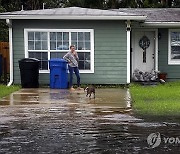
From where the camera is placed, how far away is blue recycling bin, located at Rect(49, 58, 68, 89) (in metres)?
18.3

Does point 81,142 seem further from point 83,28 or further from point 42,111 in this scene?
point 83,28

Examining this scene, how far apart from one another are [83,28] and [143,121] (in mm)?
9709

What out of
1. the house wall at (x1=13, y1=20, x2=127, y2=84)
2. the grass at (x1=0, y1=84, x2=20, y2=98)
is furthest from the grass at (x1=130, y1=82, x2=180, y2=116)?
the grass at (x1=0, y1=84, x2=20, y2=98)

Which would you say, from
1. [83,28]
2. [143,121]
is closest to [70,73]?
[83,28]

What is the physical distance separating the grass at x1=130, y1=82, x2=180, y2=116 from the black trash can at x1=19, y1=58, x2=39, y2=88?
4.27 metres

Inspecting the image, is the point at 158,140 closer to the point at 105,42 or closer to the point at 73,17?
the point at 73,17

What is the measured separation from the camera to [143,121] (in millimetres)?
10438

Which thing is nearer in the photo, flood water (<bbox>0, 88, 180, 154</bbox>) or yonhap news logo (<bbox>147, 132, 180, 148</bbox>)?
flood water (<bbox>0, 88, 180, 154</bbox>)

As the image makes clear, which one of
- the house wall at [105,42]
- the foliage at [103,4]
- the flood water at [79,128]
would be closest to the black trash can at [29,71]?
the house wall at [105,42]

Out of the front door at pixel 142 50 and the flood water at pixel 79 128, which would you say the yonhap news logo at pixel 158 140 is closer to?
the flood water at pixel 79 128

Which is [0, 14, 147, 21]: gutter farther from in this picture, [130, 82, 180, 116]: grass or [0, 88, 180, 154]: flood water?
[0, 88, 180, 154]: flood water

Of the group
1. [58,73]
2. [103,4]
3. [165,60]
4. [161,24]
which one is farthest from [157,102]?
[103,4]

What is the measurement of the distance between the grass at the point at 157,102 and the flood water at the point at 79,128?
1.18 feet

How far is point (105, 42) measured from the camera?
64.0 feet
